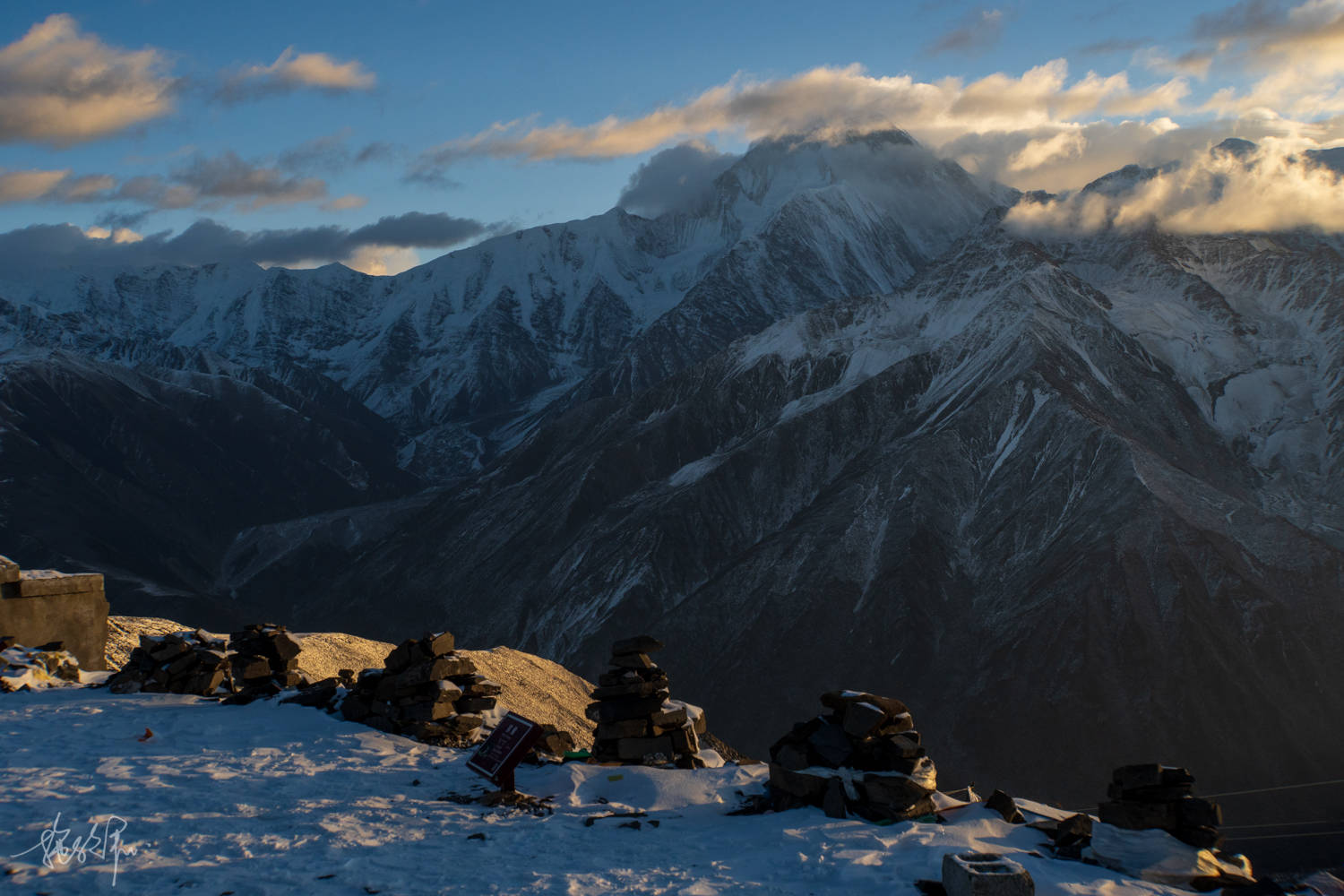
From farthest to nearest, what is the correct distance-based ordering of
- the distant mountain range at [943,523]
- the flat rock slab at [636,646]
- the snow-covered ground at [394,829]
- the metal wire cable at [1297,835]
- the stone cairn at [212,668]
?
the distant mountain range at [943,523] < the metal wire cable at [1297,835] < the stone cairn at [212,668] < the flat rock slab at [636,646] < the snow-covered ground at [394,829]

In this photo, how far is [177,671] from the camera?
63.7 ft

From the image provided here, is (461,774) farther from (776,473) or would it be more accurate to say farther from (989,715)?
(776,473)

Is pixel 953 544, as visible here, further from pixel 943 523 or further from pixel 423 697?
pixel 423 697

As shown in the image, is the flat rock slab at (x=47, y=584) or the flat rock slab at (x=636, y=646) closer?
the flat rock slab at (x=636, y=646)

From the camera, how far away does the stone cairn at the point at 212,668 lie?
63.1 feet

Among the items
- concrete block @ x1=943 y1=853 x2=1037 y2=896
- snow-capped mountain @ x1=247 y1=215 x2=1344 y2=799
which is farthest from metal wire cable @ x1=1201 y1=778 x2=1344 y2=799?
concrete block @ x1=943 y1=853 x2=1037 y2=896

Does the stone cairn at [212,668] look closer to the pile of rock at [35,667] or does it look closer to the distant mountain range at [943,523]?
the pile of rock at [35,667]

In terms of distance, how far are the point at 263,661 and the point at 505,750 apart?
699 cm

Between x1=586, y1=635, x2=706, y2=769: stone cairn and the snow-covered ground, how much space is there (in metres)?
1.47

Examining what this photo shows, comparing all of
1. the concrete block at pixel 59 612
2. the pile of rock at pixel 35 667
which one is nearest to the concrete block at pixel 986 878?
the pile of rock at pixel 35 667

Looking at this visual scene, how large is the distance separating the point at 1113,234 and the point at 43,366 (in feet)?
438

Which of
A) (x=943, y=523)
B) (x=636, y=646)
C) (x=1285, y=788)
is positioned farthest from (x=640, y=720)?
(x=943, y=523)

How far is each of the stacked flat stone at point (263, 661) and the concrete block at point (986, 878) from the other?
12.3 m

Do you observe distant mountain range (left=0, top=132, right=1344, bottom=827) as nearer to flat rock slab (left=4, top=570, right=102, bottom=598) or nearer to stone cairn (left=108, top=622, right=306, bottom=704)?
flat rock slab (left=4, top=570, right=102, bottom=598)
